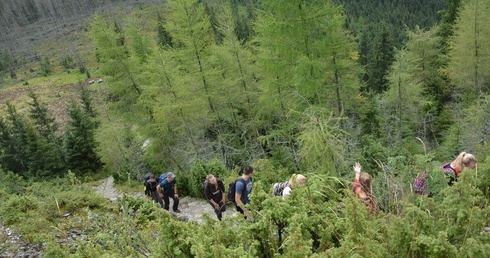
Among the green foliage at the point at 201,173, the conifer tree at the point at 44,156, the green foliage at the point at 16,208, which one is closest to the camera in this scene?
the green foliage at the point at 16,208

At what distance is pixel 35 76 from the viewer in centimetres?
7669

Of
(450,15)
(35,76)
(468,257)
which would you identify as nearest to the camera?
(468,257)

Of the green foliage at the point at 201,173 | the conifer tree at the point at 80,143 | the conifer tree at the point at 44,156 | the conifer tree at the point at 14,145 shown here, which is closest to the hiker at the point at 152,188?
the green foliage at the point at 201,173

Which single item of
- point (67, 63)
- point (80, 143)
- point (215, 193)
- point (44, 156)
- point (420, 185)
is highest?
point (420, 185)

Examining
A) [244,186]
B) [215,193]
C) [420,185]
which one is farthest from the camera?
[215,193]

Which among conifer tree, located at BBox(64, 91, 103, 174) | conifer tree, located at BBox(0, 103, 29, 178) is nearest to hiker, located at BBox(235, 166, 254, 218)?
conifer tree, located at BBox(64, 91, 103, 174)

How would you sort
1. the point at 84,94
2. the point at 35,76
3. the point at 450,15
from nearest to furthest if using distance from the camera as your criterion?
the point at 450,15 → the point at 84,94 → the point at 35,76

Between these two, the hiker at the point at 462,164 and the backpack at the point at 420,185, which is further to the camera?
the hiker at the point at 462,164

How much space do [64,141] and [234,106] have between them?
1893cm

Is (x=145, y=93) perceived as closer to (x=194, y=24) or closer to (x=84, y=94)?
(x=194, y=24)

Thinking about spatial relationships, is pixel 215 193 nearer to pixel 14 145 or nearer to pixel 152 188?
pixel 152 188

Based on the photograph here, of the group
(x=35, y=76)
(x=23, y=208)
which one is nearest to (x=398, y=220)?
(x=23, y=208)

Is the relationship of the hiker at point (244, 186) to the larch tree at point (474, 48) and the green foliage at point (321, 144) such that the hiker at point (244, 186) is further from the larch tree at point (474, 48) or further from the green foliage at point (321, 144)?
the larch tree at point (474, 48)

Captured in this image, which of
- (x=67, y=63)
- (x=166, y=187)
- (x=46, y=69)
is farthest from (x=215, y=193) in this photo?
(x=67, y=63)
